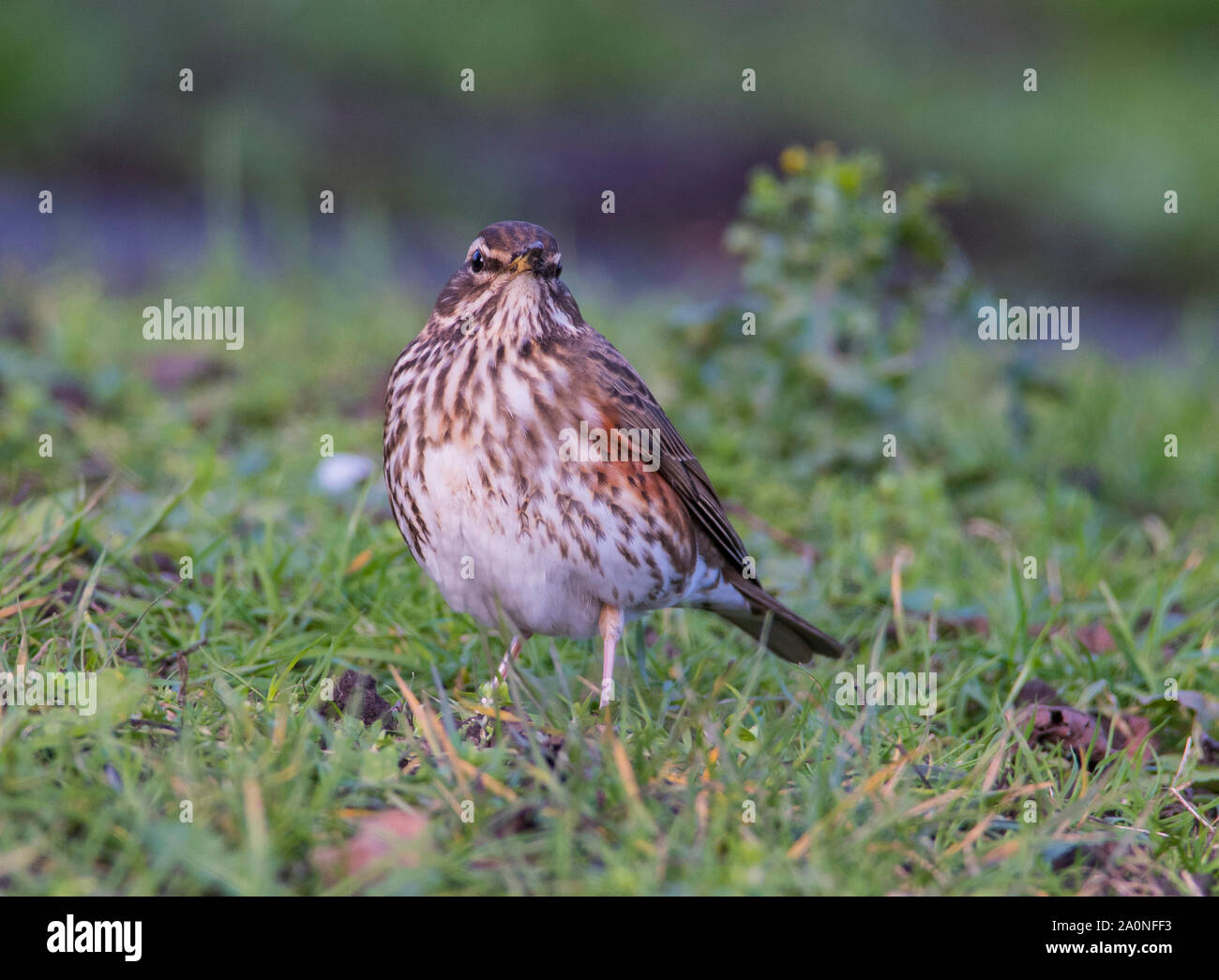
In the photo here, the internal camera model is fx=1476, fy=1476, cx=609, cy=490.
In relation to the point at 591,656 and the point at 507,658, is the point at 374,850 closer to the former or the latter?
the point at 507,658

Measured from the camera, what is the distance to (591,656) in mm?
4926

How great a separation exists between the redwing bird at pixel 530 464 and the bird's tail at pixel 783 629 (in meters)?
0.16

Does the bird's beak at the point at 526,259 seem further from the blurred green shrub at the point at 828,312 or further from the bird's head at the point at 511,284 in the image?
the blurred green shrub at the point at 828,312

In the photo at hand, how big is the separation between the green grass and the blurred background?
3681 mm

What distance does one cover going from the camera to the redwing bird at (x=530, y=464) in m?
4.26

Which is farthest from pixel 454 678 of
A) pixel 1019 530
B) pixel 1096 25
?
pixel 1096 25

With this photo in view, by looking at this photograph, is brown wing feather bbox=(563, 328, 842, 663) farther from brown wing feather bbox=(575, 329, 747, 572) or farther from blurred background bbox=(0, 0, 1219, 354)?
blurred background bbox=(0, 0, 1219, 354)

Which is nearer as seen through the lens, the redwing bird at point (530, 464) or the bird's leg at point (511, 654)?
the bird's leg at point (511, 654)

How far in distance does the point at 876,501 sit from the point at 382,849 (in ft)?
12.5

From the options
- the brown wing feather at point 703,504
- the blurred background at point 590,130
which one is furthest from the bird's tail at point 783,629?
the blurred background at point 590,130

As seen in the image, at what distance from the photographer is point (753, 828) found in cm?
338

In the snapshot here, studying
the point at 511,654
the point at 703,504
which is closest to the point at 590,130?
the point at 703,504

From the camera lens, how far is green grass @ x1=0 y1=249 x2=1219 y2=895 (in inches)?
127

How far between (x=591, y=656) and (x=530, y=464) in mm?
933
